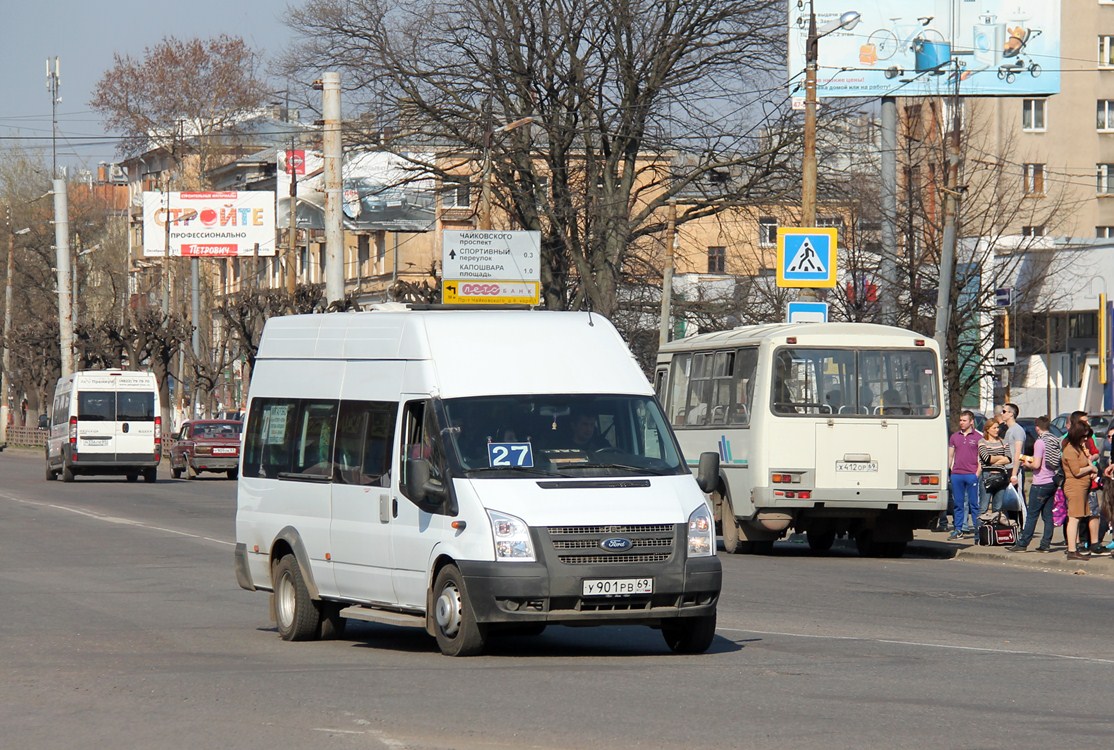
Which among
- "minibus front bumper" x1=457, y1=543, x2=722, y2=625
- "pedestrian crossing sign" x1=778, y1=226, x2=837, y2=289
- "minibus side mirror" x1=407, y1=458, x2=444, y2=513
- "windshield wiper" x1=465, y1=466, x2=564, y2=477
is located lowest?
"minibus front bumper" x1=457, y1=543, x2=722, y2=625

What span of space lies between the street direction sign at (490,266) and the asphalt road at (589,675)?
1827 cm

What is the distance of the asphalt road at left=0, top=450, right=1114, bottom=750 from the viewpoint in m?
9.11

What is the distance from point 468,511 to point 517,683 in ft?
4.52

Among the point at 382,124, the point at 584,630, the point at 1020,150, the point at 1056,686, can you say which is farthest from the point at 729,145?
the point at 1020,150

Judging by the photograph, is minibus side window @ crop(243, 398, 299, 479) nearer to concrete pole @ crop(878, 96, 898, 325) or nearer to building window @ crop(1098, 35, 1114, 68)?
concrete pole @ crop(878, 96, 898, 325)

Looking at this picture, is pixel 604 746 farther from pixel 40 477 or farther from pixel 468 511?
pixel 40 477

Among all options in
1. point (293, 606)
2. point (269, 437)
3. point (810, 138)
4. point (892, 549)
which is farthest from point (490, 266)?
point (293, 606)

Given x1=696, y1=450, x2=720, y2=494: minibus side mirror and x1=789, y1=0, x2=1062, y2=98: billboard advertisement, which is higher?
x1=789, y1=0, x2=1062, y2=98: billboard advertisement

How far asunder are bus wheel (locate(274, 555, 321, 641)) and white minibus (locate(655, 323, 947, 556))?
10.2 meters

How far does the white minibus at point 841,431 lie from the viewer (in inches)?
914

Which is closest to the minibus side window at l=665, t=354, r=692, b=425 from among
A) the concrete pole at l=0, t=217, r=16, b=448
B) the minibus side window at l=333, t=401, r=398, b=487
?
the minibus side window at l=333, t=401, r=398, b=487

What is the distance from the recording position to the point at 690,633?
12438 millimetres

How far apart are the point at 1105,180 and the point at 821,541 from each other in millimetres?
59315

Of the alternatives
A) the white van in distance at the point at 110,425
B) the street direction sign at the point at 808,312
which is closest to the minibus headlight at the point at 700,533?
the street direction sign at the point at 808,312
